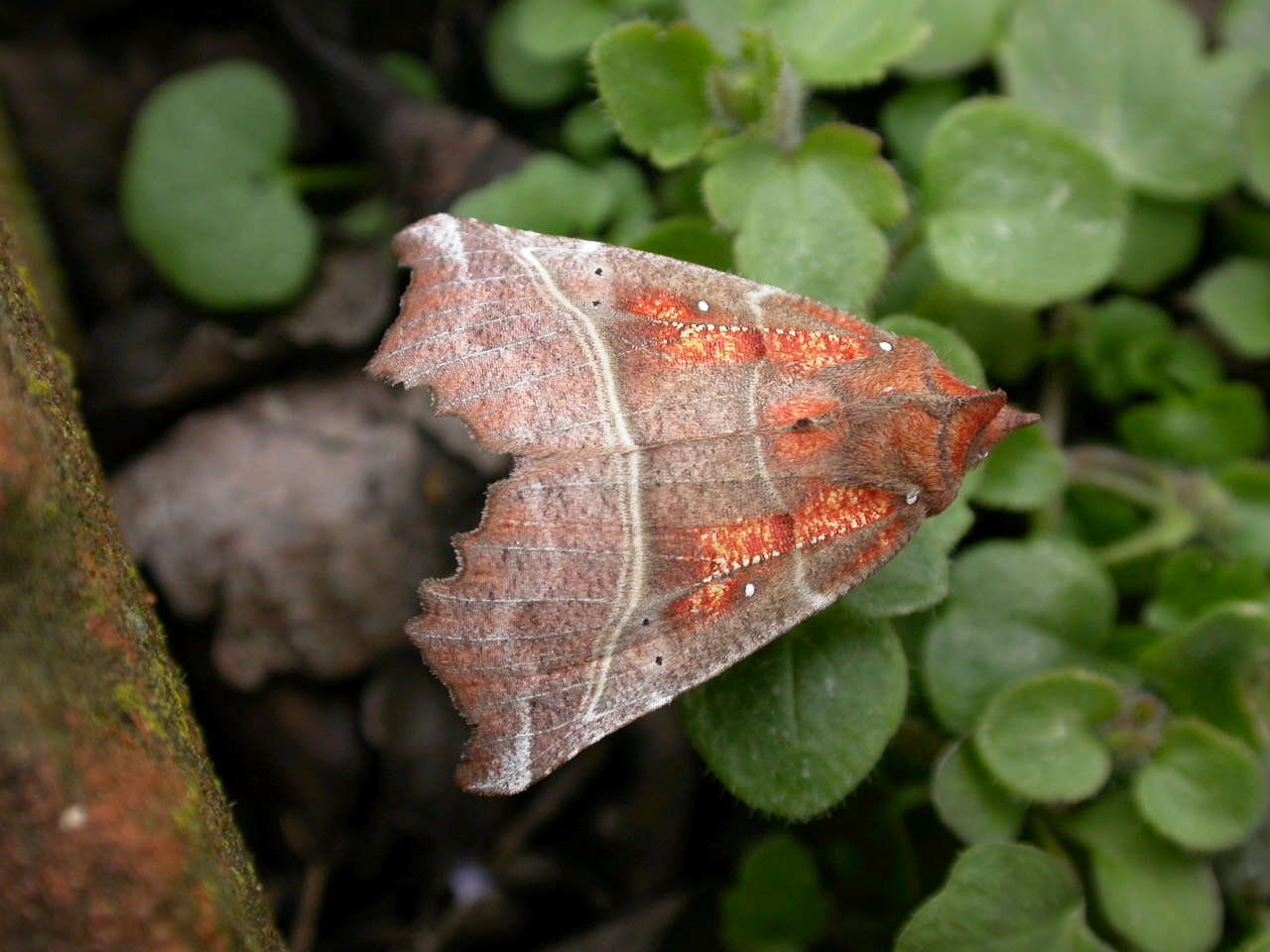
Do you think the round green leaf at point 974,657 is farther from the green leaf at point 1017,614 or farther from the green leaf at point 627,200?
the green leaf at point 627,200

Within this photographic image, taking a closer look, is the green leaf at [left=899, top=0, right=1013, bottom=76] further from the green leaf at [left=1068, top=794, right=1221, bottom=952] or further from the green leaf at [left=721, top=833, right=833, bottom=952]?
the green leaf at [left=721, top=833, right=833, bottom=952]

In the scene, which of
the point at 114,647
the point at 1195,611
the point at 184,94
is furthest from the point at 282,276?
the point at 1195,611

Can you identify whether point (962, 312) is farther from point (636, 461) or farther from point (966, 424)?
point (636, 461)

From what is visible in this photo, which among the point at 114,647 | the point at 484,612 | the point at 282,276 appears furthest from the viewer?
the point at 282,276

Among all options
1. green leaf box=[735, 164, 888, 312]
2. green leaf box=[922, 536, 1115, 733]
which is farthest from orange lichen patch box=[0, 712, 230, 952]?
green leaf box=[922, 536, 1115, 733]

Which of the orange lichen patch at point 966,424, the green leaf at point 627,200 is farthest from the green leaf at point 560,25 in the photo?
the orange lichen patch at point 966,424

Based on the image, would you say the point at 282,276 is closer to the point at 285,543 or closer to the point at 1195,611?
the point at 285,543
